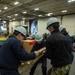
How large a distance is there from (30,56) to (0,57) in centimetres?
45

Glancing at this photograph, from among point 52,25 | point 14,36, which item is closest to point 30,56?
point 14,36

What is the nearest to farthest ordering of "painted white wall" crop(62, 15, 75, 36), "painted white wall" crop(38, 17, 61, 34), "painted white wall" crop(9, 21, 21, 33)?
"painted white wall" crop(62, 15, 75, 36) < "painted white wall" crop(38, 17, 61, 34) < "painted white wall" crop(9, 21, 21, 33)

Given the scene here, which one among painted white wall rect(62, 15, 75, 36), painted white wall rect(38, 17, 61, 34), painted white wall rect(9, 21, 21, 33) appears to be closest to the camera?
painted white wall rect(62, 15, 75, 36)

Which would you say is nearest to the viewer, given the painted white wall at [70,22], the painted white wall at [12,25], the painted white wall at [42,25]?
the painted white wall at [70,22]

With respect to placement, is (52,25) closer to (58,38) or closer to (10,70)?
(58,38)

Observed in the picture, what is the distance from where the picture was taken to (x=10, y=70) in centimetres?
239

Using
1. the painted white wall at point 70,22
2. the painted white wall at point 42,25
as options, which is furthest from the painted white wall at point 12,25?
the painted white wall at point 70,22

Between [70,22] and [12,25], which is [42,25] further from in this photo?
[12,25]

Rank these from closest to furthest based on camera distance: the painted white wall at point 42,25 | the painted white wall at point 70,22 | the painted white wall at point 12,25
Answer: the painted white wall at point 70,22
the painted white wall at point 42,25
the painted white wall at point 12,25

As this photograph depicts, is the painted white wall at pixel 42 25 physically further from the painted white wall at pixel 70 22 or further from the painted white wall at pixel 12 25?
the painted white wall at pixel 12 25

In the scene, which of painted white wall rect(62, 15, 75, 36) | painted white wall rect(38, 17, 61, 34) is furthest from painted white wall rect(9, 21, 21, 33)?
painted white wall rect(62, 15, 75, 36)

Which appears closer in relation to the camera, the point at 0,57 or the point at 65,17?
the point at 0,57

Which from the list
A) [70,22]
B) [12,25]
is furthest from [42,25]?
[12,25]

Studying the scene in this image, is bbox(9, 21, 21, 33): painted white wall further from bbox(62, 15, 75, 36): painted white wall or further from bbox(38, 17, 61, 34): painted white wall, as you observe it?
bbox(62, 15, 75, 36): painted white wall
